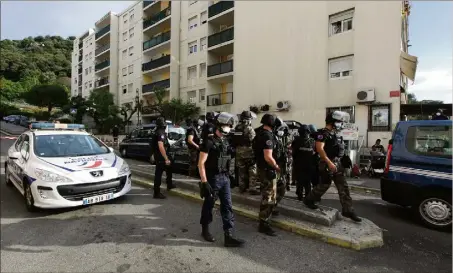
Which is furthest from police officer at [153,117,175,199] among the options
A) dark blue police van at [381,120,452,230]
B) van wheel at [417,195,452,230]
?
van wheel at [417,195,452,230]

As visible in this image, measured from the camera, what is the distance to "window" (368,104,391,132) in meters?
12.2

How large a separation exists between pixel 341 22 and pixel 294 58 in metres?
2.98

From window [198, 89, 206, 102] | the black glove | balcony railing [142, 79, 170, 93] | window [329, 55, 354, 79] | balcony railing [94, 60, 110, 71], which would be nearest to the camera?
the black glove

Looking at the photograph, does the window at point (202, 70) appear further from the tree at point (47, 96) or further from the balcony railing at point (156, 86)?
the tree at point (47, 96)

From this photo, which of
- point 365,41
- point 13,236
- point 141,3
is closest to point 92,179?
point 13,236

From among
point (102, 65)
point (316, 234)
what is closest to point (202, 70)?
point (316, 234)

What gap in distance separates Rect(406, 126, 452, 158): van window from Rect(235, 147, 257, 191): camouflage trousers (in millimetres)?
2728

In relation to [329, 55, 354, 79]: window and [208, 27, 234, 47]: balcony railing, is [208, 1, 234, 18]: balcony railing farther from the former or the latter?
[329, 55, 354, 79]: window

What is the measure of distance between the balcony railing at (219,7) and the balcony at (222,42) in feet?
6.13

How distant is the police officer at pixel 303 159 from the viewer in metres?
5.23

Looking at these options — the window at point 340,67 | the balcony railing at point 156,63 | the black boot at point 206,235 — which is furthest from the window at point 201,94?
the black boot at point 206,235

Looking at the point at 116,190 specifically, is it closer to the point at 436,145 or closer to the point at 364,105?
the point at 436,145

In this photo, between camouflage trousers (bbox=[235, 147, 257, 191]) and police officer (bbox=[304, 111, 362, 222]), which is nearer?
police officer (bbox=[304, 111, 362, 222])

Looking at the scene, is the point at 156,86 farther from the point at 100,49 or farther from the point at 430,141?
the point at 430,141
